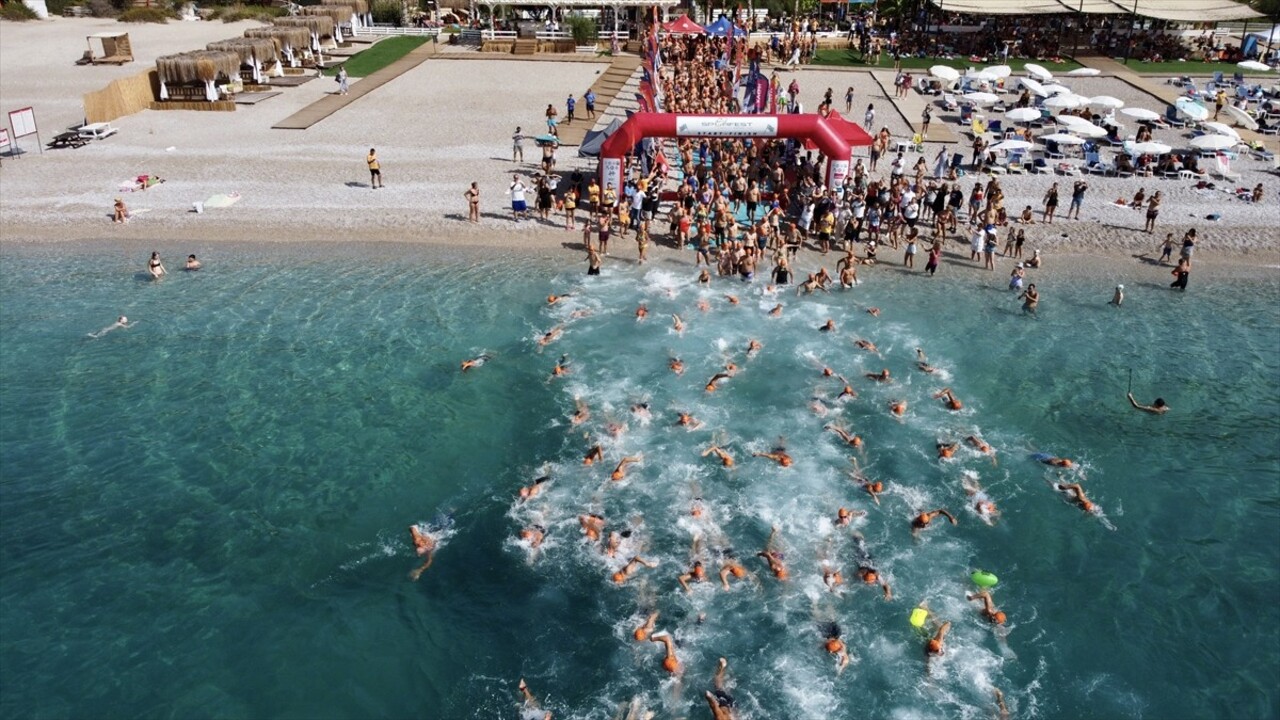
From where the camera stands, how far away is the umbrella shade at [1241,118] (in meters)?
37.5

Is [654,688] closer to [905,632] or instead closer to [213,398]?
[905,632]

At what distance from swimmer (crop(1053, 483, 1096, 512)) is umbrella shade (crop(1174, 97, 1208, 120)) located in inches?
1043

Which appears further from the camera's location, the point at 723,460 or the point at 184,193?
the point at 184,193

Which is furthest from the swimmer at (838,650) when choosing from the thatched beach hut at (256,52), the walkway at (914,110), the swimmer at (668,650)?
the thatched beach hut at (256,52)

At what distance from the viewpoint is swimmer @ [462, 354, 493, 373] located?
21.1 metres

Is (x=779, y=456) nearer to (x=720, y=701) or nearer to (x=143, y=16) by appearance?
(x=720, y=701)

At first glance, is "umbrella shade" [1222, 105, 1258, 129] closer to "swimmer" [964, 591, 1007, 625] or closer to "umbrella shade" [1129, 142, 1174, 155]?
"umbrella shade" [1129, 142, 1174, 155]

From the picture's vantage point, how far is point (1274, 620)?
567 inches

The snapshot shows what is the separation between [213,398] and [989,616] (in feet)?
52.8

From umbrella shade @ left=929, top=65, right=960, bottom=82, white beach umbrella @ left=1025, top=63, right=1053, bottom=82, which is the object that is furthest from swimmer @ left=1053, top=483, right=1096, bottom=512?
white beach umbrella @ left=1025, top=63, right=1053, bottom=82

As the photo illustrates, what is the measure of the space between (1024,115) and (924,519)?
25641 mm

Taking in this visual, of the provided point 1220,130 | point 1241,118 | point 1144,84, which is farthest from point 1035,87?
point 1144,84

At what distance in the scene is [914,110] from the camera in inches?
1614

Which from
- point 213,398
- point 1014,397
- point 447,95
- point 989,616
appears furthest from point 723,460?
point 447,95
